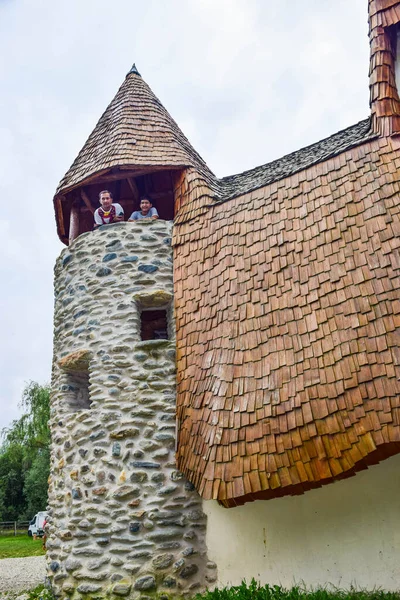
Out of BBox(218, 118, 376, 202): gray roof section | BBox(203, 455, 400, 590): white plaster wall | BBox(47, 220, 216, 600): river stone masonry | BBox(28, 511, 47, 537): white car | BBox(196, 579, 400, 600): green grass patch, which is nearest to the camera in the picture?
BBox(196, 579, 400, 600): green grass patch

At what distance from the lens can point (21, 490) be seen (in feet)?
71.1

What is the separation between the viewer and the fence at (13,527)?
18.9 m

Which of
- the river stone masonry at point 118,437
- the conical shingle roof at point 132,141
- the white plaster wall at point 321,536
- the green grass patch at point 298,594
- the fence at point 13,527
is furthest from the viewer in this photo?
the fence at point 13,527

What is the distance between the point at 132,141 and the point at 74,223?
147cm

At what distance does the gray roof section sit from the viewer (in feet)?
19.3

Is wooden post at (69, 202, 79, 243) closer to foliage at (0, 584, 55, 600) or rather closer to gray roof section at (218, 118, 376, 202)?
gray roof section at (218, 118, 376, 202)

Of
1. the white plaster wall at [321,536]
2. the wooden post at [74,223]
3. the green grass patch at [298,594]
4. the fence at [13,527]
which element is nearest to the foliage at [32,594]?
the white plaster wall at [321,536]

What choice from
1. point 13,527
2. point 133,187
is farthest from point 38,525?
point 133,187

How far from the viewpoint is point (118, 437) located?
584 centimetres

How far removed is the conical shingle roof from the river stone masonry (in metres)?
0.90

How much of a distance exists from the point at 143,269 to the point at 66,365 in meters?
1.53

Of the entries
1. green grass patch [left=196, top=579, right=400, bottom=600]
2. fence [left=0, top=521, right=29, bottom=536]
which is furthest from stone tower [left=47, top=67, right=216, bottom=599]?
fence [left=0, top=521, right=29, bottom=536]

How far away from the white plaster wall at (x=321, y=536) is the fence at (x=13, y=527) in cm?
1579

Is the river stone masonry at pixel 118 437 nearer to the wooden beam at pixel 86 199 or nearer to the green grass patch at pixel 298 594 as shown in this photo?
the wooden beam at pixel 86 199
